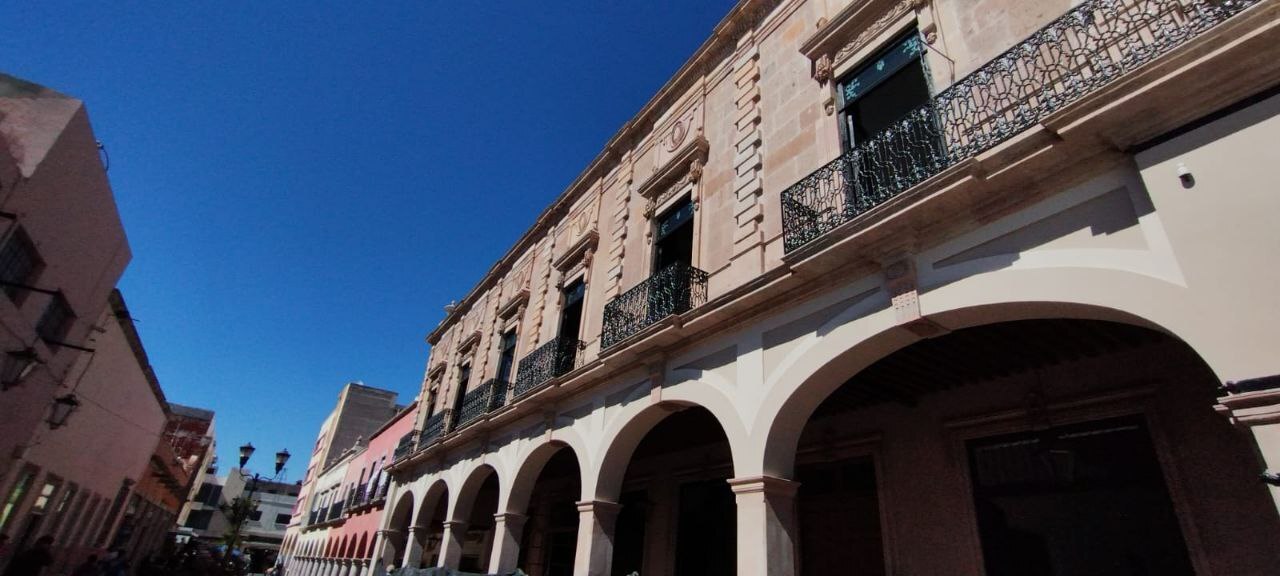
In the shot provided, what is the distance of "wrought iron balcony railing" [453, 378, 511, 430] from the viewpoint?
12031 mm

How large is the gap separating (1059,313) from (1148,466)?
2409mm

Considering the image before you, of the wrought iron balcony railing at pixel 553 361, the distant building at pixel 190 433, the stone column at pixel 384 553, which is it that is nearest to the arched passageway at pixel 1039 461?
the wrought iron balcony railing at pixel 553 361

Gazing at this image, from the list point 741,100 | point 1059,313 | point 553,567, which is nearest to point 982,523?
point 1059,313

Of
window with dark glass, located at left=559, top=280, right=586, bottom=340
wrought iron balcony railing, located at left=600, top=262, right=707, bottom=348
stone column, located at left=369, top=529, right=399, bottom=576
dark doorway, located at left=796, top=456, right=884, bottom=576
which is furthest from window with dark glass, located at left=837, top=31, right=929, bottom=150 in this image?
stone column, located at left=369, top=529, right=399, bottom=576

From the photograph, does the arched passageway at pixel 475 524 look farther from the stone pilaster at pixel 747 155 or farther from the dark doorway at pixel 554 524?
the stone pilaster at pixel 747 155

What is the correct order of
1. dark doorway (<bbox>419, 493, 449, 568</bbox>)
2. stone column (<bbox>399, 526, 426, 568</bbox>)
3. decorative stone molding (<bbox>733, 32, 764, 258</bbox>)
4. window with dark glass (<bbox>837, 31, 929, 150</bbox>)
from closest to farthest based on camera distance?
window with dark glass (<bbox>837, 31, 929, 150</bbox>), decorative stone molding (<bbox>733, 32, 764, 258</bbox>), stone column (<bbox>399, 526, 426, 568</bbox>), dark doorway (<bbox>419, 493, 449, 568</bbox>)

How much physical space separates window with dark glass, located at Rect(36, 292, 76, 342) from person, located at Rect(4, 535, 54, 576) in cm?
335

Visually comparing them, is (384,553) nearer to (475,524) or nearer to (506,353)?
(475,524)

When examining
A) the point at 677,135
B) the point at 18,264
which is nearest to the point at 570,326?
the point at 677,135

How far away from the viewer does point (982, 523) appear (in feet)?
19.1

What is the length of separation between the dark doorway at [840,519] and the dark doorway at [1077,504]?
1257 mm

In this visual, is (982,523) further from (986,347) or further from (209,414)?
(209,414)

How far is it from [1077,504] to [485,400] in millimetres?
10352

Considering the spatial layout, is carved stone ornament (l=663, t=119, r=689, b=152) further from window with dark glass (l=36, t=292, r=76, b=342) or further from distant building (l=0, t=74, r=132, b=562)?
window with dark glass (l=36, t=292, r=76, b=342)
